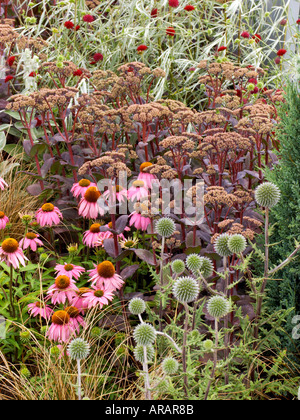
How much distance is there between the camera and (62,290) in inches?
78.7

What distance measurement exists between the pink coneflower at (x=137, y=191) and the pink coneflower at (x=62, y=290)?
55 centimetres

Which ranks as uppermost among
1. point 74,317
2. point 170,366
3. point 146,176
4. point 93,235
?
point 146,176

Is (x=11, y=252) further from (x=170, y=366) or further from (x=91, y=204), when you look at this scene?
(x=170, y=366)

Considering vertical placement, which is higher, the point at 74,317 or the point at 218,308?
the point at 218,308

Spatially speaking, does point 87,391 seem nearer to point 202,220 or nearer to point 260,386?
point 260,386

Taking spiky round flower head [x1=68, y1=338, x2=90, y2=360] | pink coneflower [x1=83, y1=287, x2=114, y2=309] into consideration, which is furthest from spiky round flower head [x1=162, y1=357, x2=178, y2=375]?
pink coneflower [x1=83, y1=287, x2=114, y2=309]

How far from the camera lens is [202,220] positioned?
2.13m

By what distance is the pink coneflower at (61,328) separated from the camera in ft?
6.14

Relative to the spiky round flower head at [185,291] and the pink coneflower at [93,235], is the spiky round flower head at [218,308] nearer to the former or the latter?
the spiky round flower head at [185,291]

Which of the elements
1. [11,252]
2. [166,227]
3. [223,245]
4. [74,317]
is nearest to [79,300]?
[74,317]

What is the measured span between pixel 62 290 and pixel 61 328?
17 cm

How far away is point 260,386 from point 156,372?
39 cm

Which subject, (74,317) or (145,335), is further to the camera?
(74,317)
